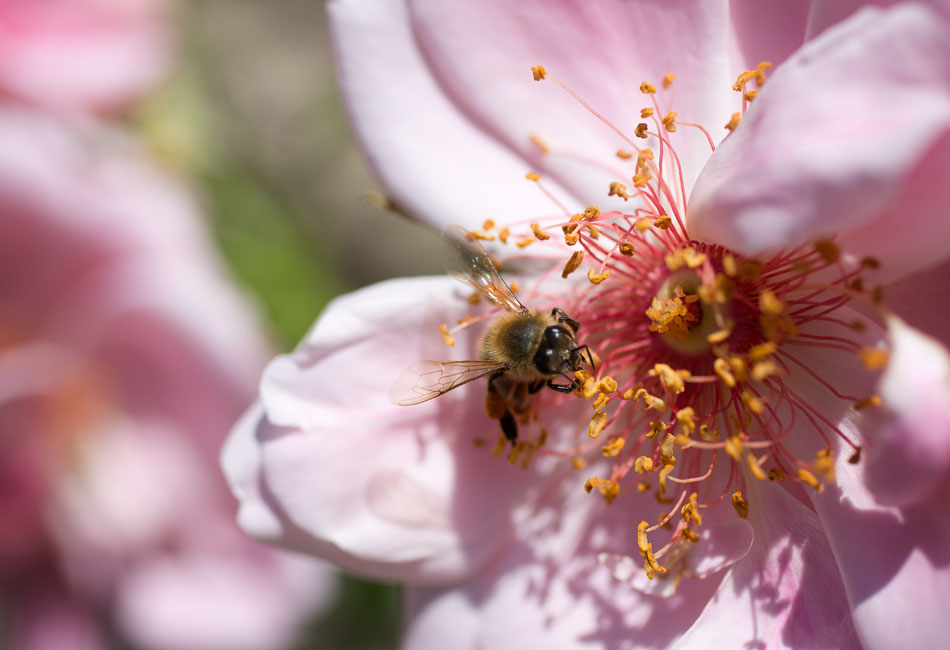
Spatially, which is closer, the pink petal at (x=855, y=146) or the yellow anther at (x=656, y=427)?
the pink petal at (x=855, y=146)

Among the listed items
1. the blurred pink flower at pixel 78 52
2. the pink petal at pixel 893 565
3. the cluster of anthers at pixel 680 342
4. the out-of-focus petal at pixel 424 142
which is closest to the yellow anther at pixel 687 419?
the cluster of anthers at pixel 680 342

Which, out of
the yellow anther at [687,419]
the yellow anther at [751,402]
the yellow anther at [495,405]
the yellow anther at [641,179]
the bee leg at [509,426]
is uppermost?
the yellow anther at [641,179]

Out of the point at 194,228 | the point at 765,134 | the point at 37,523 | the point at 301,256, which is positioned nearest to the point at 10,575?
the point at 37,523

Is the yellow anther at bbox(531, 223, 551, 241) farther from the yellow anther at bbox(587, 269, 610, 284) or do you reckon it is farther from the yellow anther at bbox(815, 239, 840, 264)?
the yellow anther at bbox(815, 239, 840, 264)

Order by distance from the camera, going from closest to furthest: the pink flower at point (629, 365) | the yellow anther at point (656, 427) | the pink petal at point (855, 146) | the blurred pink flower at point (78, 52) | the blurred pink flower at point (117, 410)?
the pink petal at point (855, 146), the pink flower at point (629, 365), the yellow anther at point (656, 427), the blurred pink flower at point (117, 410), the blurred pink flower at point (78, 52)

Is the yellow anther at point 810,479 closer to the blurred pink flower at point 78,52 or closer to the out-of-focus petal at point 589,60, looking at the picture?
the out-of-focus petal at point 589,60

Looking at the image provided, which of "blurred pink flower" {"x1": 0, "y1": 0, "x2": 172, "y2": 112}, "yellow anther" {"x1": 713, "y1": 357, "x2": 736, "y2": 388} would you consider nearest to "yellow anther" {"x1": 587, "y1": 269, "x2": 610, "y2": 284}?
"yellow anther" {"x1": 713, "y1": 357, "x2": 736, "y2": 388}

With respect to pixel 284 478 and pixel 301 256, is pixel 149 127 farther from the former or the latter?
pixel 284 478

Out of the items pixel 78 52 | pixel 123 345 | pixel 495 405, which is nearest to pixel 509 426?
pixel 495 405
